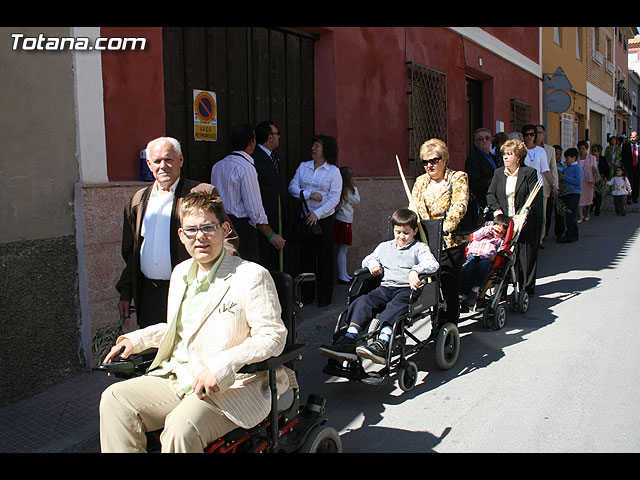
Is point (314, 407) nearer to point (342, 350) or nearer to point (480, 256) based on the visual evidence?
point (342, 350)

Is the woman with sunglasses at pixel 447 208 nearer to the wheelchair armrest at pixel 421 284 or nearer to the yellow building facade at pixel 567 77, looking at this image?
the wheelchair armrest at pixel 421 284

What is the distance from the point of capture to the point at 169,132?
571 centimetres

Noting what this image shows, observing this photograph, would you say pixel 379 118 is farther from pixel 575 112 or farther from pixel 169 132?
pixel 575 112

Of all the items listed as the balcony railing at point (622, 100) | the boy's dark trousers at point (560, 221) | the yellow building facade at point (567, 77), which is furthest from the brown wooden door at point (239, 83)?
the balcony railing at point (622, 100)

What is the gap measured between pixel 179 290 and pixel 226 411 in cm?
65

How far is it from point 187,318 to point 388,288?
220cm

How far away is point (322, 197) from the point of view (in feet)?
22.1

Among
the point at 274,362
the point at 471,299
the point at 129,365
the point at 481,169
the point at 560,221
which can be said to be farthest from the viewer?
the point at 560,221

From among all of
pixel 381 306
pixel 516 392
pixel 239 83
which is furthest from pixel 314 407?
pixel 239 83

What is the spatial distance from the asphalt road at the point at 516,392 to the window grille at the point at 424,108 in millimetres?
3855

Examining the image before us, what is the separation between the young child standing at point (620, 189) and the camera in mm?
15875

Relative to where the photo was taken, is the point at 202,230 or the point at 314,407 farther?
the point at 314,407

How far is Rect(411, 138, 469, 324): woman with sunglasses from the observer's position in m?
5.27

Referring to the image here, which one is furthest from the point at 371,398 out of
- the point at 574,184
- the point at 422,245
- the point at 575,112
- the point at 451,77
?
the point at 575,112
